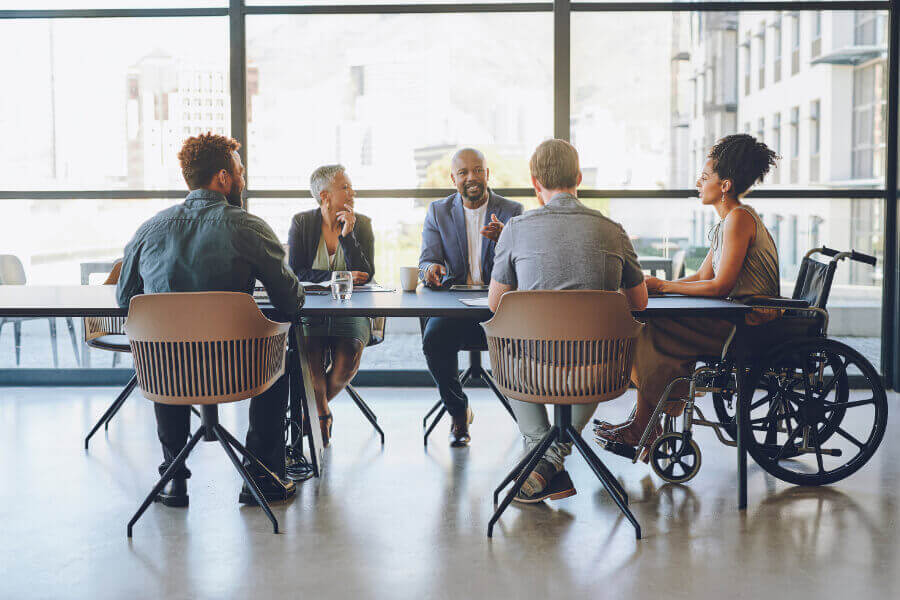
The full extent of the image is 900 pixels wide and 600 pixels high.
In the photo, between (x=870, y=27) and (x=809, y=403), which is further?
(x=870, y=27)

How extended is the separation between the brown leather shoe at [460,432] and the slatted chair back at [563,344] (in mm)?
1156

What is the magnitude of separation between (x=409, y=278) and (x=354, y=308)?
653 millimetres

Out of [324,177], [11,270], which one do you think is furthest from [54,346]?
[324,177]

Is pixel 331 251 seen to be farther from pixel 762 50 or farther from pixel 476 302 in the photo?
pixel 762 50

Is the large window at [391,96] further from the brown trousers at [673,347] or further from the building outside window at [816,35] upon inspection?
the brown trousers at [673,347]

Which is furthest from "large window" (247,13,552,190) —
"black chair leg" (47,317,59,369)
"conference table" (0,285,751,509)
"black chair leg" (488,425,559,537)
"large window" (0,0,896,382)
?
"black chair leg" (488,425,559,537)

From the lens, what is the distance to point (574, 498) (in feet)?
10.7

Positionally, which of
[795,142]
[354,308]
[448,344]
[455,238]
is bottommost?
[448,344]

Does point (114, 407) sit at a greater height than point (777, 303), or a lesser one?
lesser

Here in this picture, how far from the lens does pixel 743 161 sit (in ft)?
11.3

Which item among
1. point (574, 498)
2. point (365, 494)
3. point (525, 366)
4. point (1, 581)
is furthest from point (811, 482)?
point (1, 581)

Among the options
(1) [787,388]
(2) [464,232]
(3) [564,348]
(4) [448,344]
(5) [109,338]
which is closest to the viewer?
(3) [564,348]

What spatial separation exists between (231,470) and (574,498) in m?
1.43

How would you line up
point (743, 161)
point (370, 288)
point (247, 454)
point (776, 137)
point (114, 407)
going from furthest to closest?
point (776, 137), point (114, 407), point (370, 288), point (743, 161), point (247, 454)
